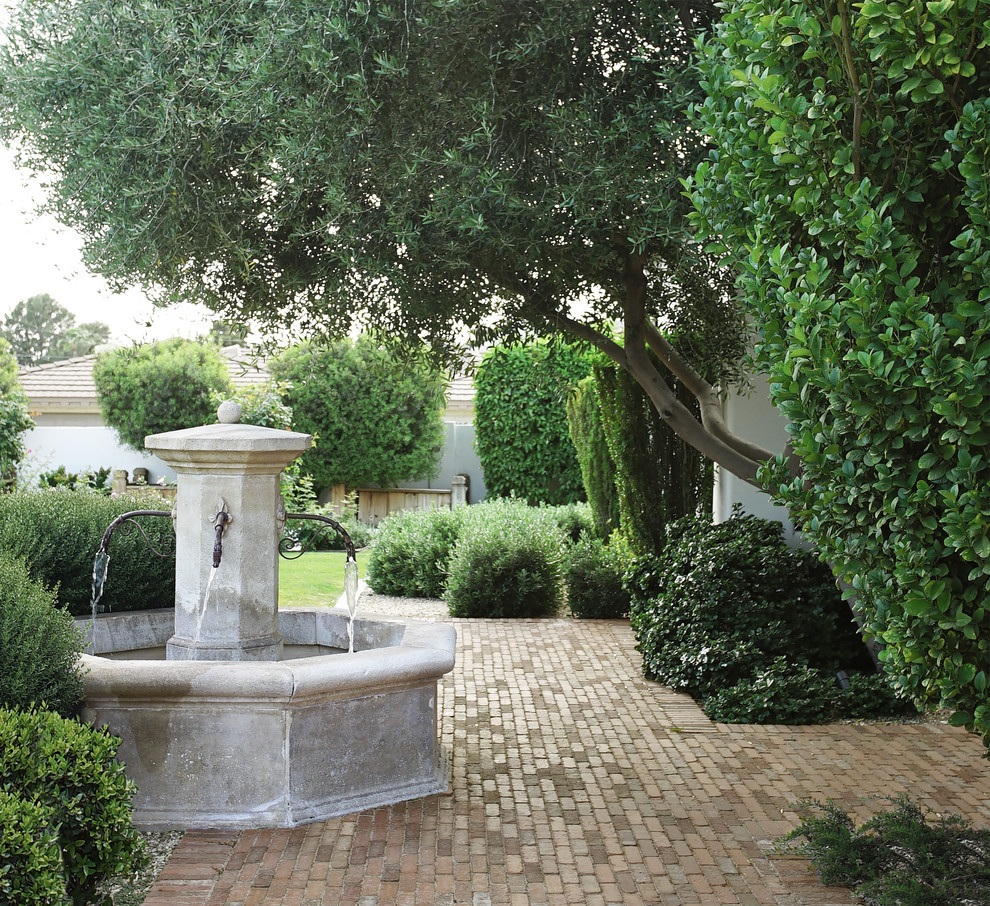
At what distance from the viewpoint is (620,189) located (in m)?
5.21

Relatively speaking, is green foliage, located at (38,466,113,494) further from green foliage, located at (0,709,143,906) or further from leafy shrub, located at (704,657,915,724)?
green foliage, located at (0,709,143,906)

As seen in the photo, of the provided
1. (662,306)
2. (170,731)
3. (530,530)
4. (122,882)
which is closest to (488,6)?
(662,306)

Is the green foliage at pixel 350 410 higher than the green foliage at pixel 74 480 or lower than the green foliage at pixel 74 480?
higher

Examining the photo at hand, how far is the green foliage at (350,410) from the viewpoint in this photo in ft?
58.6

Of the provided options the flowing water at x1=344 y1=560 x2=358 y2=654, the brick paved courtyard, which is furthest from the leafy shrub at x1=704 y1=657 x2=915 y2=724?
the flowing water at x1=344 y1=560 x2=358 y2=654

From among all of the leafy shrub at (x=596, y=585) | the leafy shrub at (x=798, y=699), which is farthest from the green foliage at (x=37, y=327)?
the leafy shrub at (x=798, y=699)

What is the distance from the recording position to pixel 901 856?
3982mm

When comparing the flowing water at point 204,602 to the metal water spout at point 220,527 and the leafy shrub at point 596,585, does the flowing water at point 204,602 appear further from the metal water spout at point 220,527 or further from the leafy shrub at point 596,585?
the leafy shrub at point 596,585

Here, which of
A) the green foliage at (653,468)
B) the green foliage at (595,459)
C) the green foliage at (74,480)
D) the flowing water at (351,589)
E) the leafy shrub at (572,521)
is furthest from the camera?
the green foliage at (74,480)

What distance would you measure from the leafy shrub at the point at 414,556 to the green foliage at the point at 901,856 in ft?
24.3

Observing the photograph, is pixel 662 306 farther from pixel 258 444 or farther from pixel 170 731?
pixel 170 731

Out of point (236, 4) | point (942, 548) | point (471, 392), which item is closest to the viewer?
point (942, 548)

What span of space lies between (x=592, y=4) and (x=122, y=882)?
16.1ft

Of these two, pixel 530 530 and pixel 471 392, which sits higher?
pixel 471 392
